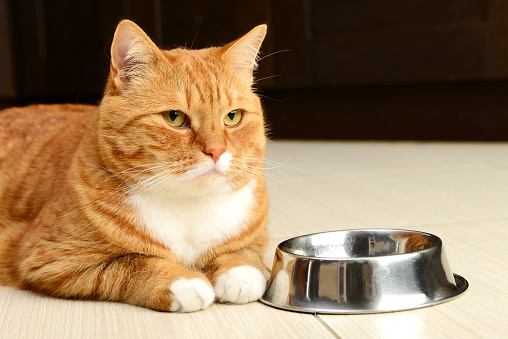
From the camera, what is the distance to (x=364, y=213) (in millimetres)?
A: 2072

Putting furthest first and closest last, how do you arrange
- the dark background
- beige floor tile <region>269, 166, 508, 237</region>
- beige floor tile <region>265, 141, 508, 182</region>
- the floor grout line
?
the dark background
beige floor tile <region>265, 141, 508, 182</region>
beige floor tile <region>269, 166, 508, 237</region>
the floor grout line

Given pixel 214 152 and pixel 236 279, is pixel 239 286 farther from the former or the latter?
pixel 214 152

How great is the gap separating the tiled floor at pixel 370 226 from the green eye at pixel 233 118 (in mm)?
136

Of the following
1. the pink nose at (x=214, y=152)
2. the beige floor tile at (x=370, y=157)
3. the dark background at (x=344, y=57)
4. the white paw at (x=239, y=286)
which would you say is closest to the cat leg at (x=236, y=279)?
the white paw at (x=239, y=286)

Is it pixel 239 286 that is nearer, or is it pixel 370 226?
pixel 239 286

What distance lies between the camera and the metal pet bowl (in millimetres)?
1182

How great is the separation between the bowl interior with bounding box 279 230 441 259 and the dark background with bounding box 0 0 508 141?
2029 mm

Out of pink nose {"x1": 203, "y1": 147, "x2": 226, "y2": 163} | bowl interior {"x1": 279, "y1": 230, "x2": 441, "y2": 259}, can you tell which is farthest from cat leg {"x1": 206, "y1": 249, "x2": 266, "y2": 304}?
pink nose {"x1": 203, "y1": 147, "x2": 226, "y2": 163}

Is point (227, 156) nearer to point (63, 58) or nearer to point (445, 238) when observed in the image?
point (445, 238)

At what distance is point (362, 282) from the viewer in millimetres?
1185

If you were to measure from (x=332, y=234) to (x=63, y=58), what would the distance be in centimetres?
381

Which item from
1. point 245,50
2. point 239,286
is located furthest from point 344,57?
point 239,286

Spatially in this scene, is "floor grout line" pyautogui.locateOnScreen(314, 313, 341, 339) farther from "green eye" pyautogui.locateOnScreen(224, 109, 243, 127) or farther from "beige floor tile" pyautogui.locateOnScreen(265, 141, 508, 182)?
"beige floor tile" pyautogui.locateOnScreen(265, 141, 508, 182)

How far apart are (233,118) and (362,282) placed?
1.48ft
